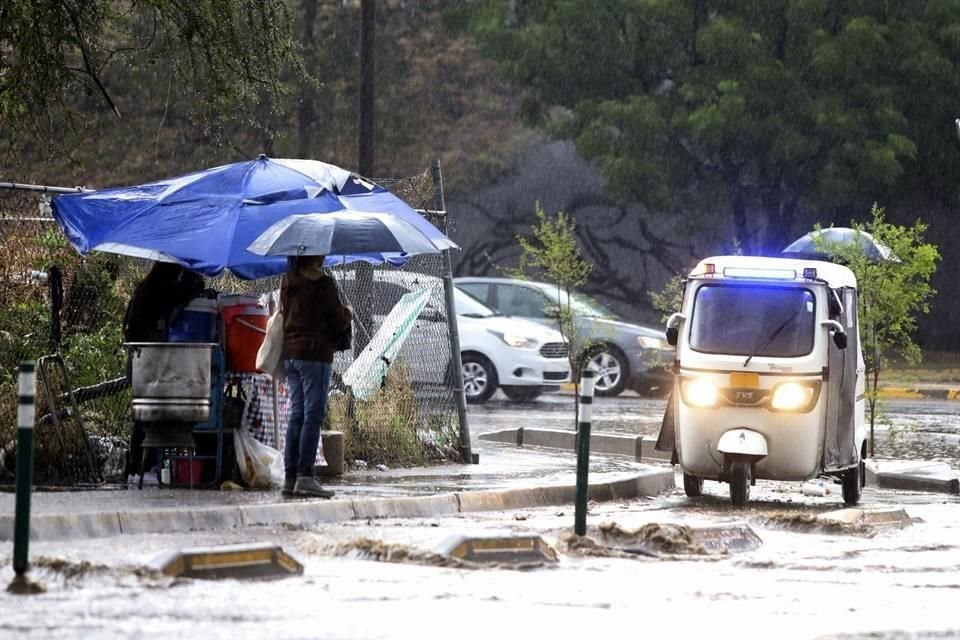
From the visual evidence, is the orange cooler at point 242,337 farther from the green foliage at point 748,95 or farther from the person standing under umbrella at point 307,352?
the green foliage at point 748,95

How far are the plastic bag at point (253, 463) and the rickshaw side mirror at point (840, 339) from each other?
441cm

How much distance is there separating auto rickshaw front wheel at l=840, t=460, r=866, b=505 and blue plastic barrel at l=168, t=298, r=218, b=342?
544 centimetres

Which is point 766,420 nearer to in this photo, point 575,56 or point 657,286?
point 575,56

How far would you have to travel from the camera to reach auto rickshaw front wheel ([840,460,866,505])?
51.4ft

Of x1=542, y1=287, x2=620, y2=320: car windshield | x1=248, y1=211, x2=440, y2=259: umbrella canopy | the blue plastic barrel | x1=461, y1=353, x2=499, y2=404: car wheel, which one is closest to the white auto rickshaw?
x1=248, y1=211, x2=440, y2=259: umbrella canopy

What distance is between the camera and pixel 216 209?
1388cm

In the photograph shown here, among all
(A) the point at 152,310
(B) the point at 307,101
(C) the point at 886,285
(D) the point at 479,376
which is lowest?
(D) the point at 479,376

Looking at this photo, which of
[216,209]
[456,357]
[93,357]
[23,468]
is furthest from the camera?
[456,357]

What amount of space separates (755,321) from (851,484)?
1.76 meters

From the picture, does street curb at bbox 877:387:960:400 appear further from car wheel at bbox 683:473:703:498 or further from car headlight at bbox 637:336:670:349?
car wheel at bbox 683:473:703:498

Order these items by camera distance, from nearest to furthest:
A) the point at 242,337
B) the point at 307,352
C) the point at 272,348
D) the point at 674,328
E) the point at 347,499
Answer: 1. the point at 347,499
2. the point at 307,352
3. the point at 272,348
4. the point at 242,337
5. the point at 674,328

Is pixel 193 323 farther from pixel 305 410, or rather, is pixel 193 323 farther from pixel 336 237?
pixel 336 237

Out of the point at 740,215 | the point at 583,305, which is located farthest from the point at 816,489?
the point at 740,215

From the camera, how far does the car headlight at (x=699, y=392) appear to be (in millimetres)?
14914
